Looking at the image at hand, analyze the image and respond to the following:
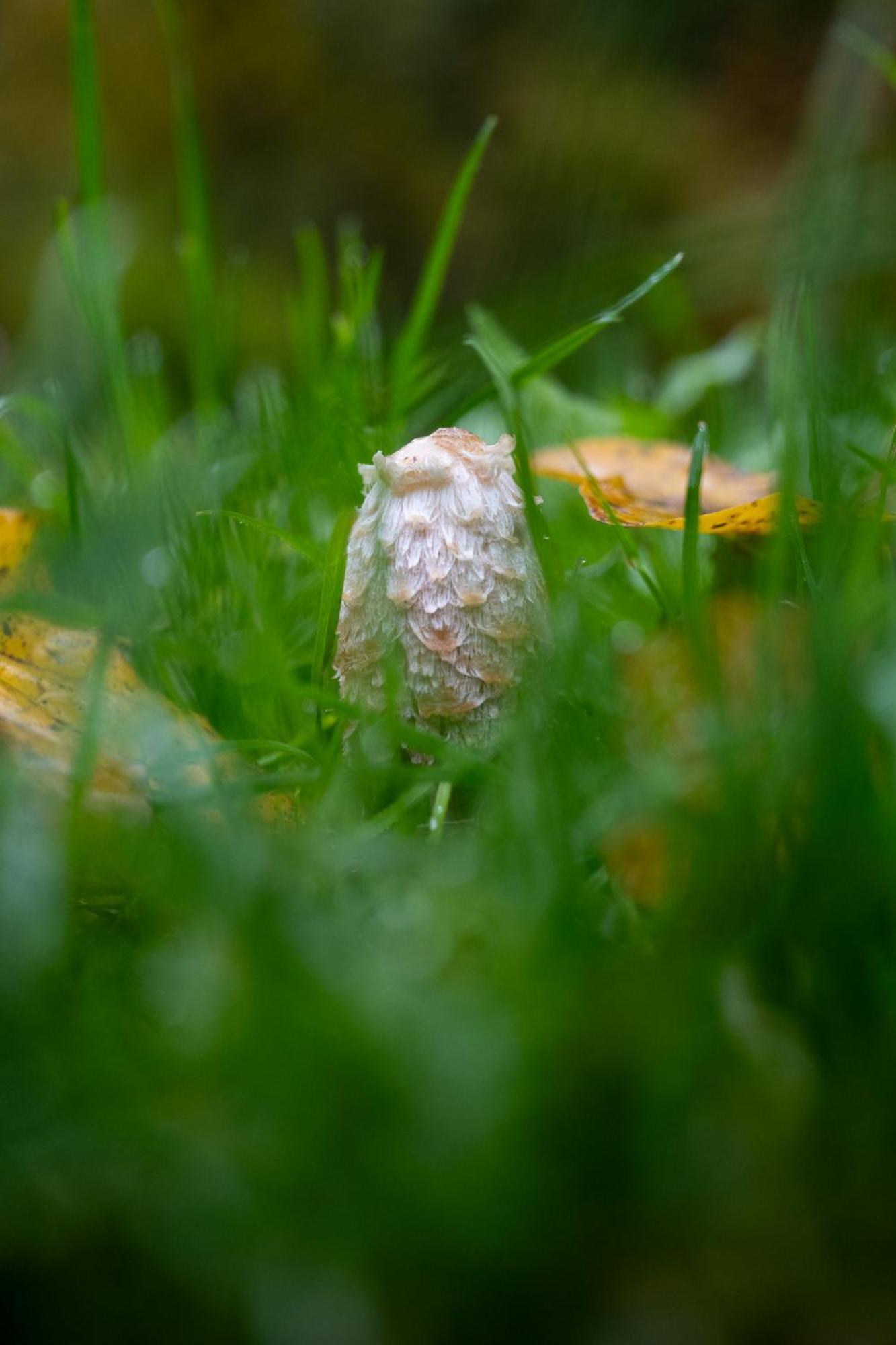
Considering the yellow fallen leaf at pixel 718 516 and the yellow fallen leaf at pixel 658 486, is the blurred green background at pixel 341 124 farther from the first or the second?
the yellow fallen leaf at pixel 718 516

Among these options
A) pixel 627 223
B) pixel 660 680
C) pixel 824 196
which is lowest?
pixel 627 223

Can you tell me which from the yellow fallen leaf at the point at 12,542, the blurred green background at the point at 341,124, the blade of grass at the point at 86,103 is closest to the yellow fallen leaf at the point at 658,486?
the yellow fallen leaf at the point at 12,542

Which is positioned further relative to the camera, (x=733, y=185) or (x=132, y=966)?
(x=733, y=185)

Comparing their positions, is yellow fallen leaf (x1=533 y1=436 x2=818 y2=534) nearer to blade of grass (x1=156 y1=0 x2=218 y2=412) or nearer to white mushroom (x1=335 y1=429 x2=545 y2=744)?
white mushroom (x1=335 y1=429 x2=545 y2=744)

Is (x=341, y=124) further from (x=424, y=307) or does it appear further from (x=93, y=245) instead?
(x=424, y=307)

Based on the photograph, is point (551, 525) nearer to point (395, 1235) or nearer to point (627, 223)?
point (395, 1235)

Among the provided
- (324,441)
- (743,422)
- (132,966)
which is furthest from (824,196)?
(132,966)
